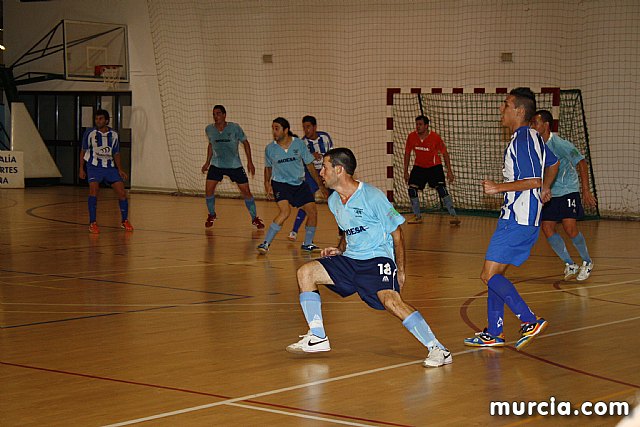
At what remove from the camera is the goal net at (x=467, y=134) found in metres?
20.3

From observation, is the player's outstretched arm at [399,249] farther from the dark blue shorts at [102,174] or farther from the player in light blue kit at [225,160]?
the player in light blue kit at [225,160]

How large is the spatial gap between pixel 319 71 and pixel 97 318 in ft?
50.7

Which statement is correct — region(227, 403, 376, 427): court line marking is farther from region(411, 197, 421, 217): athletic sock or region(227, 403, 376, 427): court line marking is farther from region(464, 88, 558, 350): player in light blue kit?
region(411, 197, 421, 217): athletic sock

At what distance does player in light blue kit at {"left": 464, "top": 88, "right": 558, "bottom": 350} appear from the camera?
7.39 metres

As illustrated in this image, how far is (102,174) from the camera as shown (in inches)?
637

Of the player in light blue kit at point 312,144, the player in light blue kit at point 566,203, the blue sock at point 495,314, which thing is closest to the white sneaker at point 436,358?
the blue sock at point 495,314

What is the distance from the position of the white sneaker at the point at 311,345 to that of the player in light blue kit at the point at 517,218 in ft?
3.77

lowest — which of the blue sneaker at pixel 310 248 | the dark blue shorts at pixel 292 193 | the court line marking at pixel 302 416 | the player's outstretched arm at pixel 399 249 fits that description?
the court line marking at pixel 302 416

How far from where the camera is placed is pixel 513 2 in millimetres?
20469

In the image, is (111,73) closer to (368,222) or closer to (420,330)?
(368,222)

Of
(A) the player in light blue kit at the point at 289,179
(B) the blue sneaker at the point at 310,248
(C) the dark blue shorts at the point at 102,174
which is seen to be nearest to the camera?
(A) the player in light blue kit at the point at 289,179

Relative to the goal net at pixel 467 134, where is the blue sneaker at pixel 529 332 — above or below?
below

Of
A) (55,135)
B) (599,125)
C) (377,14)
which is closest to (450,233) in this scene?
(599,125)

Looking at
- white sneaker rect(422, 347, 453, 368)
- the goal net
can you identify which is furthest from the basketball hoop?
white sneaker rect(422, 347, 453, 368)
